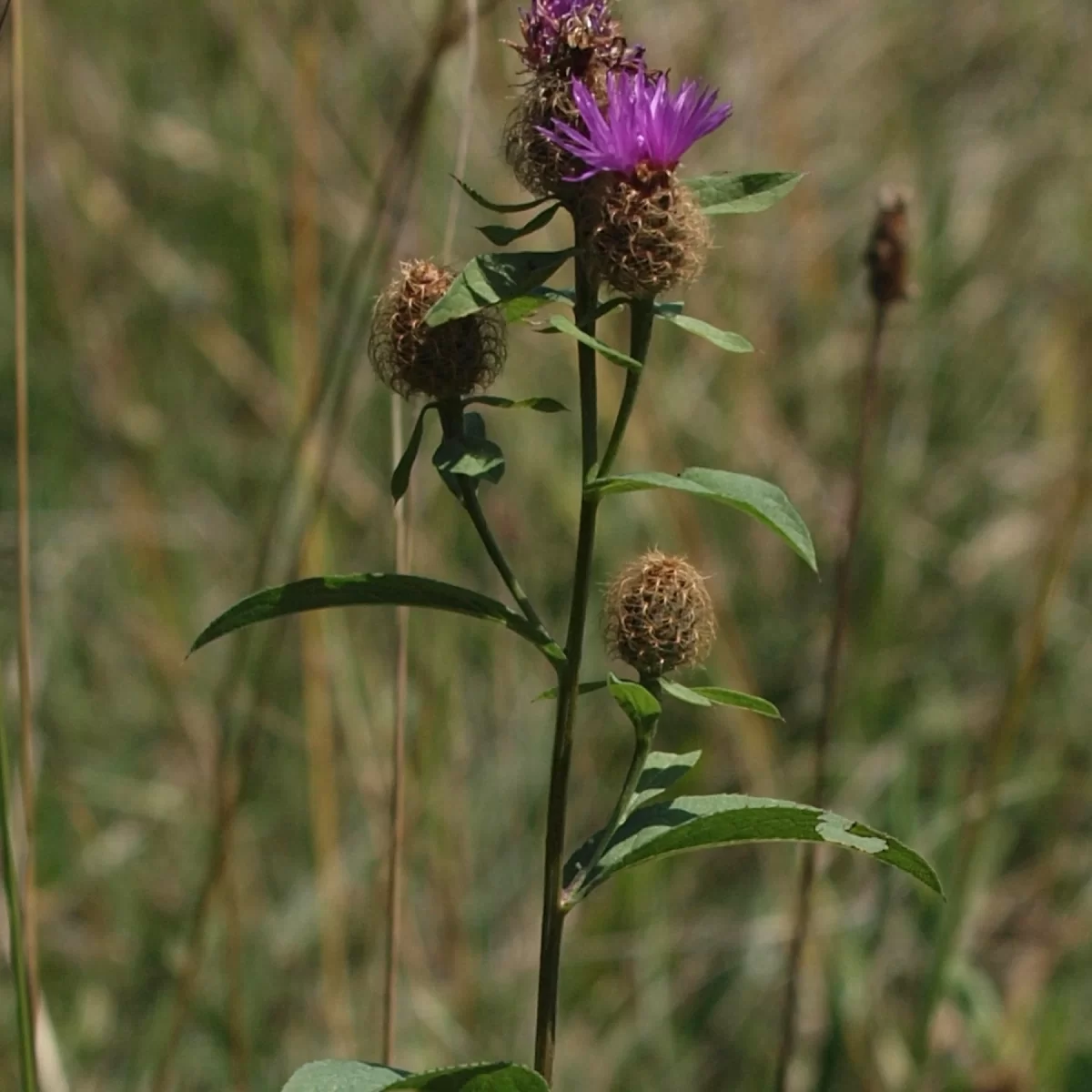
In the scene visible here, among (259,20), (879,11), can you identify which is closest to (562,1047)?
(259,20)

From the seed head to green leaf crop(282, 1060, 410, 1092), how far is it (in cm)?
60

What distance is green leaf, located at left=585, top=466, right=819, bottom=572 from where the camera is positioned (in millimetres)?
1076

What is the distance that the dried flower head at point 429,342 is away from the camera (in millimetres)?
1193

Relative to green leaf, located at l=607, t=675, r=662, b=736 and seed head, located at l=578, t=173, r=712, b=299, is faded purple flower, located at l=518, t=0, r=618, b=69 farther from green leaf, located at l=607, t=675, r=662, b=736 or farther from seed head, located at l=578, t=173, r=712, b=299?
green leaf, located at l=607, t=675, r=662, b=736

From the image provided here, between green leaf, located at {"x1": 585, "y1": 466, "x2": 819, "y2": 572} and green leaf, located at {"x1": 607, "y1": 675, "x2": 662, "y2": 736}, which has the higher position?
green leaf, located at {"x1": 585, "y1": 466, "x2": 819, "y2": 572}

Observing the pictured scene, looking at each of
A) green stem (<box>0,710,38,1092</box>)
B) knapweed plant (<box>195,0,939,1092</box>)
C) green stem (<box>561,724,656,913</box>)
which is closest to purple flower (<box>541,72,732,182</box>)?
knapweed plant (<box>195,0,939,1092</box>)

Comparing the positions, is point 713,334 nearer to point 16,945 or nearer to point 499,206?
point 499,206

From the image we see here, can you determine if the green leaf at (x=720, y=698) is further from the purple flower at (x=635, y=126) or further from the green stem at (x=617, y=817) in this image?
the purple flower at (x=635, y=126)

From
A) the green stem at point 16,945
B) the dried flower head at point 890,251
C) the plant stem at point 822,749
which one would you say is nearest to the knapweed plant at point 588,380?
the green stem at point 16,945

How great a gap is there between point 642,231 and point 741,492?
203 millimetres

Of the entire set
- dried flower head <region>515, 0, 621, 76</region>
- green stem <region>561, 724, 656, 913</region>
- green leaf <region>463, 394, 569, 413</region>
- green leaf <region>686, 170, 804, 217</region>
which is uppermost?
dried flower head <region>515, 0, 621, 76</region>

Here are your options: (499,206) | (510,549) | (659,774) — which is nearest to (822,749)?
(659,774)

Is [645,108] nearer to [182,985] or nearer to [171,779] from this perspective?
[182,985]

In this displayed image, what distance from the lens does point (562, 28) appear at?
118cm
